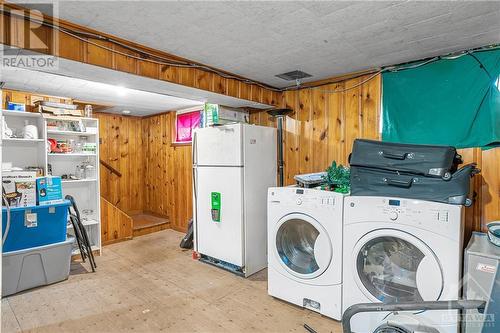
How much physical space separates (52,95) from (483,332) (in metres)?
4.95

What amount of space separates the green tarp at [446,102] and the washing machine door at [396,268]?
1182mm

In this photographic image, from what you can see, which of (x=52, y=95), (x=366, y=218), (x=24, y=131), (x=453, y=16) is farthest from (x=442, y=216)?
(x=52, y=95)

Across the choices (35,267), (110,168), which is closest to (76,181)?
(35,267)

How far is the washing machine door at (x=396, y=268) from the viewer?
183 cm

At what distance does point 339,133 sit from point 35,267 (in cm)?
363

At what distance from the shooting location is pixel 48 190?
3051mm

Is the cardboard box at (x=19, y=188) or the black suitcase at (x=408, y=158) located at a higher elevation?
the black suitcase at (x=408, y=158)

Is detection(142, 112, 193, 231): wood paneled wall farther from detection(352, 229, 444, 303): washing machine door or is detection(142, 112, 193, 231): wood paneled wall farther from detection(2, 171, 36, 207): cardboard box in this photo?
detection(352, 229, 444, 303): washing machine door

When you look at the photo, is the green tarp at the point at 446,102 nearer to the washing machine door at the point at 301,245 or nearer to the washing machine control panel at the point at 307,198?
the washing machine control panel at the point at 307,198

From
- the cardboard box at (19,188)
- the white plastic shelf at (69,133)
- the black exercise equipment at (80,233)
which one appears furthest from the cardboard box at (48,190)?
the white plastic shelf at (69,133)

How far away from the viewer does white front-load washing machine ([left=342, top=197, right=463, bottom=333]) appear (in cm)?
179

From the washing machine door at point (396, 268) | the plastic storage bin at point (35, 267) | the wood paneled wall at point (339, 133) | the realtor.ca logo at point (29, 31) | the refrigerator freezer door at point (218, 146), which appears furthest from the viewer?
the refrigerator freezer door at point (218, 146)

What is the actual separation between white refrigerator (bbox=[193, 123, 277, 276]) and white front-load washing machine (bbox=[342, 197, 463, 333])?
1.25 m

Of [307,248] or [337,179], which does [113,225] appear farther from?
[337,179]
